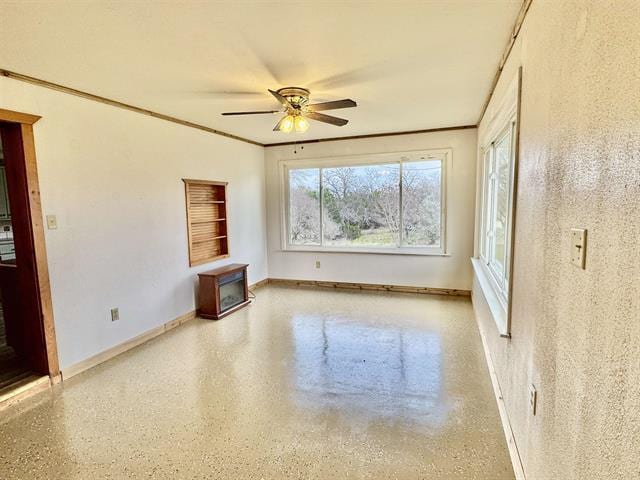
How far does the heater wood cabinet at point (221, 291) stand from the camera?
4156mm

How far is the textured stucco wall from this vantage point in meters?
0.78

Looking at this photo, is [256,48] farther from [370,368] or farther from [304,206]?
[304,206]

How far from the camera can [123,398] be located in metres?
2.50

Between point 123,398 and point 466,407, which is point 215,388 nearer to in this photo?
point 123,398

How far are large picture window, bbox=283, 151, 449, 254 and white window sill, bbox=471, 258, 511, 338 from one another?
1.23 m

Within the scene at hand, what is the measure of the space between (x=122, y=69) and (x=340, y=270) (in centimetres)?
390

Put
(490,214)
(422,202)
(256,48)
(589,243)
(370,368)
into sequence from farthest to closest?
(422,202) < (490,214) < (370,368) < (256,48) < (589,243)

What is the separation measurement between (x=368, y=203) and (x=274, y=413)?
3617 millimetres

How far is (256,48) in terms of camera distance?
2.23 metres

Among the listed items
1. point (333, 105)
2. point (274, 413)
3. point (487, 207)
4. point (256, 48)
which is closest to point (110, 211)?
point (256, 48)

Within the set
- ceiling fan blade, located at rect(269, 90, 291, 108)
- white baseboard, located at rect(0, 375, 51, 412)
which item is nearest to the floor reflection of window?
Answer: white baseboard, located at rect(0, 375, 51, 412)

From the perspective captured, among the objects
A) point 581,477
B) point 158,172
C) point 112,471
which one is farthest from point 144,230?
point 581,477

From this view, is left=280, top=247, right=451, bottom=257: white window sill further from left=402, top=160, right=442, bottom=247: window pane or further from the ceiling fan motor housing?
the ceiling fan motor housing

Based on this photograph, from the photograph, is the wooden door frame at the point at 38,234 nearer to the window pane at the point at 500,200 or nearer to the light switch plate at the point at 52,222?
the light switch plate at the point at 52,222
